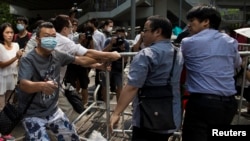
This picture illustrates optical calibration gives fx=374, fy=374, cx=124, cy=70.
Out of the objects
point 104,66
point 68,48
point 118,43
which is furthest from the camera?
point 118,43

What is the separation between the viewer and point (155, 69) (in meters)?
2.92

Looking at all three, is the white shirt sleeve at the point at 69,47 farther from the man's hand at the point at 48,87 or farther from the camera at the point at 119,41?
the camera at the point at 119,41

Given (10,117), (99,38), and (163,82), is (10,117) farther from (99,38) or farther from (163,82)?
(99,38)

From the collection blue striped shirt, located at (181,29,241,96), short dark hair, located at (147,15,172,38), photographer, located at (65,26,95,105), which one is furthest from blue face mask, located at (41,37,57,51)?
photographer, located at (65,26,95,105)

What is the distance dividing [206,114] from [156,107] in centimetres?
46

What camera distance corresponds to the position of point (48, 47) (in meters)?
3.36

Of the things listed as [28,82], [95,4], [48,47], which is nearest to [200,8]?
[48,47]

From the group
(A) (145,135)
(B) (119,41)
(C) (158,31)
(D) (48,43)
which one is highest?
(C) (158,31)

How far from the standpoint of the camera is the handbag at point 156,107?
9.58 ft

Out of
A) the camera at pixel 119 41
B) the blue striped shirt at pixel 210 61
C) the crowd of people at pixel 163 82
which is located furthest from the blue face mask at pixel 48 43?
the camera at pixel 119 41

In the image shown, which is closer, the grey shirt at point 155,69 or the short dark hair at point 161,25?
the grey shirt at point 155,69

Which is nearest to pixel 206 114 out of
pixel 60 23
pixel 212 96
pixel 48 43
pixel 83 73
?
pixel 212 96

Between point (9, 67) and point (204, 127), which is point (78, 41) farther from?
point (204, 127)

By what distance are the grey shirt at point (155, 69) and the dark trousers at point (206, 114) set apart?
0.56ft
